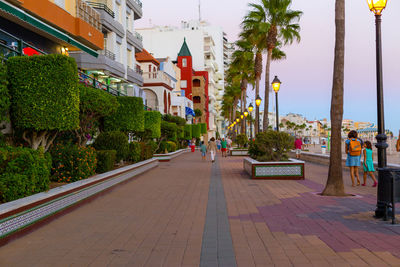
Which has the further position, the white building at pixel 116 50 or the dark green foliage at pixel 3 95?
the white building at pixel 116 50

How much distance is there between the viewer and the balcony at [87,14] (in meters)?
21.5

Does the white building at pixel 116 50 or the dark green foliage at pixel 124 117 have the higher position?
the white building at pixel 116 50

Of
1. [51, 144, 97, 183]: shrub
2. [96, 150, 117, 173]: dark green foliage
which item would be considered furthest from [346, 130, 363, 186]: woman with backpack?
[51, 144, 97, 183]: shrub

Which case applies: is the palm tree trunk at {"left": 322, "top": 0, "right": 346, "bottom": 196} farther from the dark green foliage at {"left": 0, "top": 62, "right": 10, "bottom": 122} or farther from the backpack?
the dark green foliage at {"left": 0, "top": 62, "right": 10, "bottom": 122}

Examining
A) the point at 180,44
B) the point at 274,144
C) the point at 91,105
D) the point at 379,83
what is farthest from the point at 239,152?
the point at 180,44

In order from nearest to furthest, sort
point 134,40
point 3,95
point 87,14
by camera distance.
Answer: point 3,95 → point 87,14 → point 134,40

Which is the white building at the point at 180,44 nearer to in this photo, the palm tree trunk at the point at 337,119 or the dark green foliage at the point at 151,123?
the dark green foliage at the point at 151,123

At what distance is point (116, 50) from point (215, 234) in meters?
24.6

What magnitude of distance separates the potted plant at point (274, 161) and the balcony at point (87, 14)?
13035mm

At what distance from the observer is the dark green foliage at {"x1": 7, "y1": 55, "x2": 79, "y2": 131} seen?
355 inches

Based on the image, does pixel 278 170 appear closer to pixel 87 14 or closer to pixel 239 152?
pixel 87 14

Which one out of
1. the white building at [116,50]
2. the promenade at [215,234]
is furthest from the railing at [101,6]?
the promenade at [215,234]

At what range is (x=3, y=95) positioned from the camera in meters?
8.40

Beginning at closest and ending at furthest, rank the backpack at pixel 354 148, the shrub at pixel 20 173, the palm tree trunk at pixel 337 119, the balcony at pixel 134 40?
the shrub at pixel 20 173, the palm tree trunk at pixel 337 119, the backpack at pixel 354 148, the balcony at pixel 134 40
